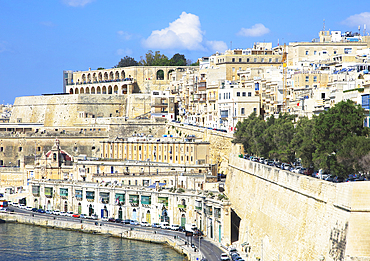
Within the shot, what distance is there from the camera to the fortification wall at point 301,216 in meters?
23.7

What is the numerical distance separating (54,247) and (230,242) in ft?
44.2

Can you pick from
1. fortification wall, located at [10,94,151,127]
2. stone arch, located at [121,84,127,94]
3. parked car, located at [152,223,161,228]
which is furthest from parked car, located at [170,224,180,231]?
stone arch, located at [121,84,127,94]

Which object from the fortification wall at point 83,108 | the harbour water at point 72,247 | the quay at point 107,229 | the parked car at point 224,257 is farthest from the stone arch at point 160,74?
the parked car at point 224,257

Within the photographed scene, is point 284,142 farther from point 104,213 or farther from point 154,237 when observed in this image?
point 104,213

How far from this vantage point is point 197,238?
4397 centimetres

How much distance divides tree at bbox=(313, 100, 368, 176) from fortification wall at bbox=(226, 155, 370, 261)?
1844 mm

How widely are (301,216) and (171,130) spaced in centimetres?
5453

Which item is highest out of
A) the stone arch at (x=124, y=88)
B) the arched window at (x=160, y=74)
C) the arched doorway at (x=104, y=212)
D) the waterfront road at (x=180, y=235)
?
the arched window at (x=160, y=74)

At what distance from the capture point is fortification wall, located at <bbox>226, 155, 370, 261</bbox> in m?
23.7

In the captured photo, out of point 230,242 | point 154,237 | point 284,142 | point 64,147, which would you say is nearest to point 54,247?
point 154,237

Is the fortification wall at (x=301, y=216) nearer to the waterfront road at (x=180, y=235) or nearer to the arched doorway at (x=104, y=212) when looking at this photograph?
the waterfront road at (x=180, y=235)

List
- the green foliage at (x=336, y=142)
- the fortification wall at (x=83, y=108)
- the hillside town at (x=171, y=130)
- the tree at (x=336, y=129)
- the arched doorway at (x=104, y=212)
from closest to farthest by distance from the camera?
the green foliage at (x=336, y=142)
the tree at (x=336, y=129)
the hillside town at (x=171, y=130)
the arched doorway at (x=104, y=212)
the fortification wall at (x=83, y=108)

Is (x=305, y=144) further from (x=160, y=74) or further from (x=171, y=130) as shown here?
(x=160, y=74)

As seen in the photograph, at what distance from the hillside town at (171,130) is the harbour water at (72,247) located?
3509 mm
